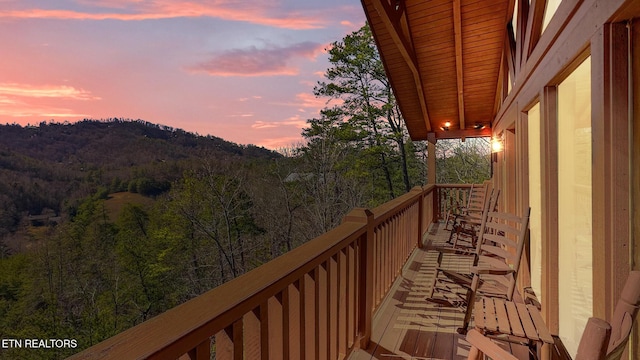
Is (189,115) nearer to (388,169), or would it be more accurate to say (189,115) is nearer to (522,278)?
(388,169)

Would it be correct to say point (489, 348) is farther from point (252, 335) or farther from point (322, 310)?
point (252, 335)

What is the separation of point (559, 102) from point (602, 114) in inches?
46.1

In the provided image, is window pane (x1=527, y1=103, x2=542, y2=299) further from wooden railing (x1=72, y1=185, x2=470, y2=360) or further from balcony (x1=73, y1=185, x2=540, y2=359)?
wooden railing (x1=72, y1=185, x2=470, y2=360)

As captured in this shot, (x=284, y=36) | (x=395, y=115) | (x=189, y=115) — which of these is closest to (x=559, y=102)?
(x=395, y=115)

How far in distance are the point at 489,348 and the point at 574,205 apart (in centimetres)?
145

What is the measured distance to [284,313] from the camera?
51.6 inches

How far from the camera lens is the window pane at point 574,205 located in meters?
2.07

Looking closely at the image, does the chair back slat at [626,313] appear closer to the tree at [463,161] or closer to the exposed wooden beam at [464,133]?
the exposed wooden beam at [464,133]

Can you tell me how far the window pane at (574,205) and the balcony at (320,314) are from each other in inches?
31.2

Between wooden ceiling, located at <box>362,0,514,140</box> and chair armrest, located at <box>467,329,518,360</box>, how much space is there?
12.7ft

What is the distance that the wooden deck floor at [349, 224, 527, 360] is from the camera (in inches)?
100

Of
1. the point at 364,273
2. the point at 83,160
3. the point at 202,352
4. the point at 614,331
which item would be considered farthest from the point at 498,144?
the point at 83,160

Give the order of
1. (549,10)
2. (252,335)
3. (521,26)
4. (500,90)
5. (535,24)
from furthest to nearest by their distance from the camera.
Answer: (500,90) → (521,26) → (535,24) → (549,10) → (252,335)

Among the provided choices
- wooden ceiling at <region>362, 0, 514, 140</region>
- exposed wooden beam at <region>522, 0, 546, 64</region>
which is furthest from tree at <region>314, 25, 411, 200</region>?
exposed wooden beam at <region>522, 0, 546, 64</region>
